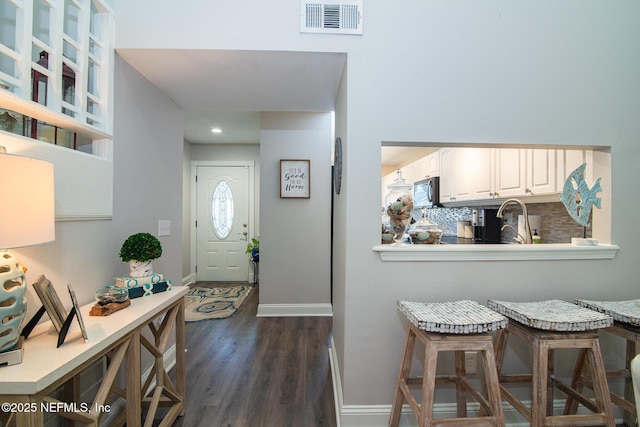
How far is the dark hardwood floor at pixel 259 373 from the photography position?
1.69 meters

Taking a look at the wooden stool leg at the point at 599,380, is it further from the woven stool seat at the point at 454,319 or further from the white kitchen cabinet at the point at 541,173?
the white kitchen cabinet at the point at 541,173

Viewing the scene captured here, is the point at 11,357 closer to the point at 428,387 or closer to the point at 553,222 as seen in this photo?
the point at 428,387

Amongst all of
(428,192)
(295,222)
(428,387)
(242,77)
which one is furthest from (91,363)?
(428,192)

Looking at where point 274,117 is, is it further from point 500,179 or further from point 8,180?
point 8,180

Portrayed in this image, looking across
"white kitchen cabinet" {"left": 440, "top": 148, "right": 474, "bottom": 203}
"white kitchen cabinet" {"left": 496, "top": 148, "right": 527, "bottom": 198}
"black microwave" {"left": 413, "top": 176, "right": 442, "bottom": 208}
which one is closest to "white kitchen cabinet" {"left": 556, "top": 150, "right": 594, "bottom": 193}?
"white kitchen cabinet" {"left": 496, "top": 148, "right": 527, "bottom": 198}

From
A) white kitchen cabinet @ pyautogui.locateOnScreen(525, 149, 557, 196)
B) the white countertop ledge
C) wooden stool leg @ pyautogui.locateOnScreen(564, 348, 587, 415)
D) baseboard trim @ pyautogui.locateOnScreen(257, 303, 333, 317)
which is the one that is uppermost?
white kitchen cabinet @ pyautogui.locateOnScreen(525, 149, 557, 196)

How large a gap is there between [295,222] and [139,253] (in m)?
1.96

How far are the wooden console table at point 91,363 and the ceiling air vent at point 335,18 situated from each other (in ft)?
5.53

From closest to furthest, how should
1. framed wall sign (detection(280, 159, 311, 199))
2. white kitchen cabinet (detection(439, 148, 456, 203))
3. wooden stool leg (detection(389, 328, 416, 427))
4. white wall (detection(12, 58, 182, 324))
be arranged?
white wall (detection(12, 58, 182, 324)) → wooden stool leg (detection(389, 328, 416, 427)) → framed wall sign (detection(280, 159, 311, 199)) → white kitchen cabinet (detection(439, 148, 456, 203))

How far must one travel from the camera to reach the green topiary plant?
150 centimetres

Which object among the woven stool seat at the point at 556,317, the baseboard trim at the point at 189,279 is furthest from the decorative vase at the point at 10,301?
the baseboard trim at the point at 189,279

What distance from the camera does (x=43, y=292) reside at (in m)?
0.98

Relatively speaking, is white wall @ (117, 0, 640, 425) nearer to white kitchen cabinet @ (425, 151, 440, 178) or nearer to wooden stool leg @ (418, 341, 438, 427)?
wooden stool leg @ (418, 341, 438, 427)

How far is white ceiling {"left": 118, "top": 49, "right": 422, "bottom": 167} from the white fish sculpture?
149cm
